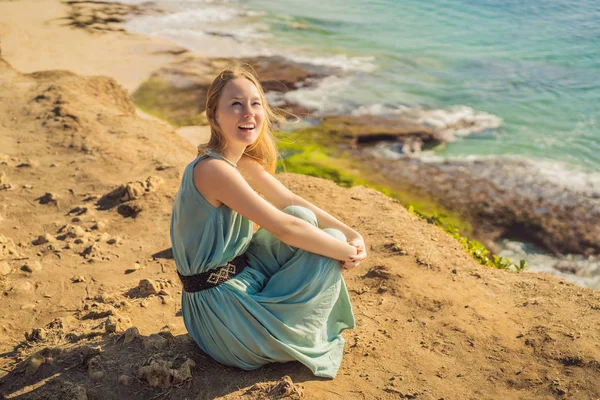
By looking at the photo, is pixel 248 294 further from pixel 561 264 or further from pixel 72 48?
Result: pixel 72 48

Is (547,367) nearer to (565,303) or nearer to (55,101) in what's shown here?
(565,303)

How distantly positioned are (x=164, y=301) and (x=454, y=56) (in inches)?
402

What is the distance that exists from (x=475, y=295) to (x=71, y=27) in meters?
10.4

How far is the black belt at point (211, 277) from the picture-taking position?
3.19 metres

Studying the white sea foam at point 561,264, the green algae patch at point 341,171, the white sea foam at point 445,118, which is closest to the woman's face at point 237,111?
the green algae patch at point 341,171

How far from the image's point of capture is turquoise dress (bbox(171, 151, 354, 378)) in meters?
3.14

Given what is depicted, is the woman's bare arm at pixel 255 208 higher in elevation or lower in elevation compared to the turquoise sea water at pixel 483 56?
higher

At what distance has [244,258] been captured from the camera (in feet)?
11.0

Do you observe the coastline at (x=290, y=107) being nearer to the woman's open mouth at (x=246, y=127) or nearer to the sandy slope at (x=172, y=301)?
the sandy slope at (x=172, y=301)

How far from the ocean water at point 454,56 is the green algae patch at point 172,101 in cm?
161

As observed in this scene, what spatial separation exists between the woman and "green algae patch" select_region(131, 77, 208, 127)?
19.5ft

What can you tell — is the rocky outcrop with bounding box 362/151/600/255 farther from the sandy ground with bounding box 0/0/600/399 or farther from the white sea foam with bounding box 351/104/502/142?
the sandy ground with bounding box 0/0/600/399

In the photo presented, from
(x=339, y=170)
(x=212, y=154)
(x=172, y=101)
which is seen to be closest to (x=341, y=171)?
(x=339, y=170)

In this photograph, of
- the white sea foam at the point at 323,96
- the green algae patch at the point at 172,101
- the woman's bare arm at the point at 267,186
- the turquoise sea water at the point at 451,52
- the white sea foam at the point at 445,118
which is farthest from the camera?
the white sea foam at the point at 323,96
